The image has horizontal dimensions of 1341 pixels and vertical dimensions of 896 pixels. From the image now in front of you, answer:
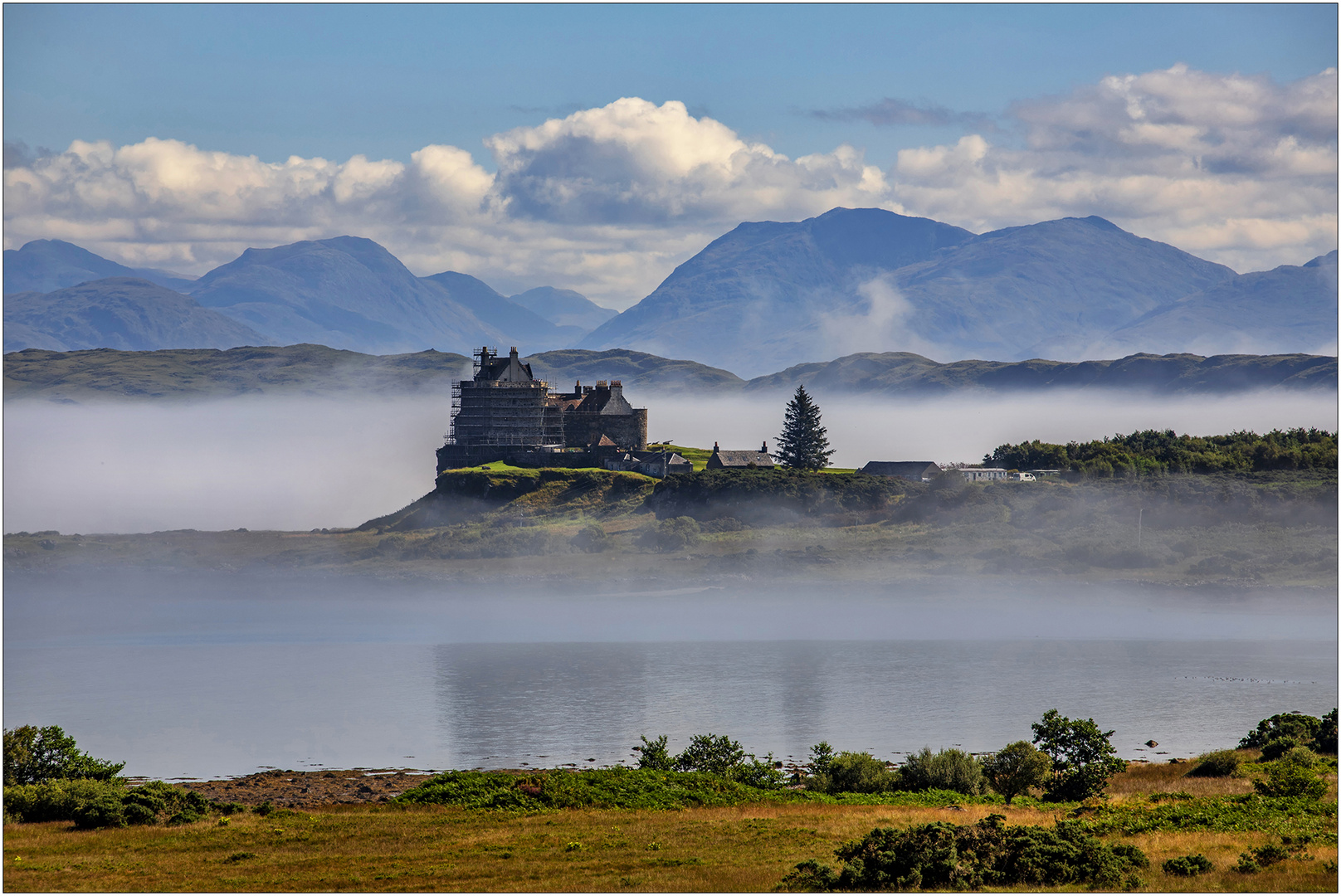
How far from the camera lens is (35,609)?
129m

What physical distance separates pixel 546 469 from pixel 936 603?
1775 inches

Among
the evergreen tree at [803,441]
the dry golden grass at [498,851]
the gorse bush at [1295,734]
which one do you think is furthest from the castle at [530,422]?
the dry golden grass at [498,851]

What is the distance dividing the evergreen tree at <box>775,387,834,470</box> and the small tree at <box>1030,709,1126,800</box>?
107 metres

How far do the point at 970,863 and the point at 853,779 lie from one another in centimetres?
1391

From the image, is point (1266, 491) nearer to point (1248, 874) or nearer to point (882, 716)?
point (882, 716)

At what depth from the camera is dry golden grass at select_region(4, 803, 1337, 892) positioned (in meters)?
26.5

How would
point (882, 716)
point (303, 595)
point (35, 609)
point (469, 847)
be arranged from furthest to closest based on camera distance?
point (303, 595) → point (35, 609) → point (882, 716) → point (469, 847)

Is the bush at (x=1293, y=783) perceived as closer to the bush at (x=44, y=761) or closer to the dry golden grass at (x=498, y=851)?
the dry golden grass at (x=498, y=851)

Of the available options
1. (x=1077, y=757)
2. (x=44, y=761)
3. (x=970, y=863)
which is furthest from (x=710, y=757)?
(x=44, y=761)

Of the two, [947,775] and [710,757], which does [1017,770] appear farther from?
[710,757]

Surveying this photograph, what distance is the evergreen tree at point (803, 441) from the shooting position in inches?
5807

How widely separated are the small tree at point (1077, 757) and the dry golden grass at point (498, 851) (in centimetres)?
330

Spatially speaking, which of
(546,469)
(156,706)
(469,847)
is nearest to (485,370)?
(546,469)

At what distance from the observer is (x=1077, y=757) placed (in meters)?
39.1
